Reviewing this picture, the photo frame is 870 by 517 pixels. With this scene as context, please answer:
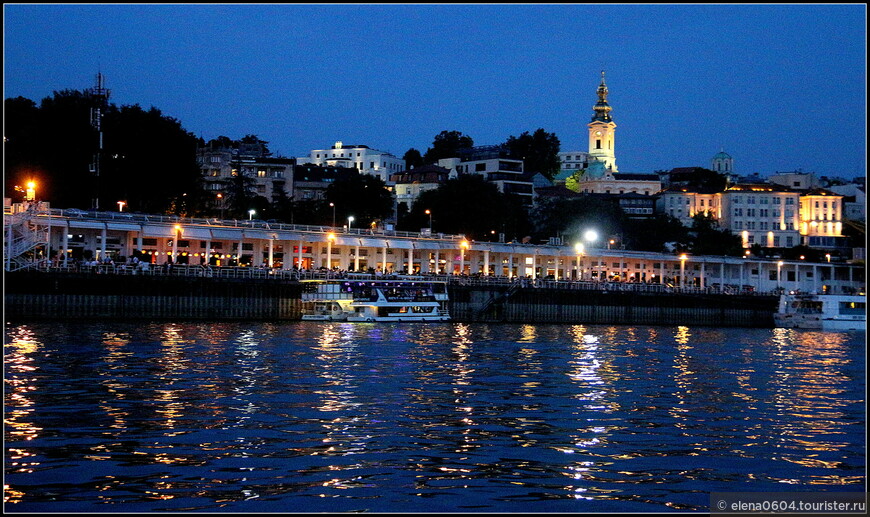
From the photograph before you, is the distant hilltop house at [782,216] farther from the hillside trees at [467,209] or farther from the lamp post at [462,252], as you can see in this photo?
the lamp post at [462,252]

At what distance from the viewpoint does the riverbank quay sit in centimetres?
6506

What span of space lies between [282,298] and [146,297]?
34.6ft

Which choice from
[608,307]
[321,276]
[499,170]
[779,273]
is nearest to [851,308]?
[608,307]

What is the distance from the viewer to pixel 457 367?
3912cm

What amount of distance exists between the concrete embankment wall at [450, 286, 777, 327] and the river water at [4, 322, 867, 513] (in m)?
40.0

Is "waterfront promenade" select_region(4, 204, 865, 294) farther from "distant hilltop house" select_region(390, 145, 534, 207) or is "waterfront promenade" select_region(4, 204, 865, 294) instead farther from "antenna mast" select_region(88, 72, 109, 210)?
"distant hilltop house" select_region(390, 145, 534, 207)

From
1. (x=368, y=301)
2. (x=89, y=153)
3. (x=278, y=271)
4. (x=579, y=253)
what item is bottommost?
(x=368, y=301)

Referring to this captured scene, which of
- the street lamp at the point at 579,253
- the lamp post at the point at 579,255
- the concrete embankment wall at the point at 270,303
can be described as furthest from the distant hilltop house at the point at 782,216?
the concrete embankment wall at the point at 270,303

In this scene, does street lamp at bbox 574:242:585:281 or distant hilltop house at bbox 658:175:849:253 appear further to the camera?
distant hilltop house at bbox 658:175:849:253

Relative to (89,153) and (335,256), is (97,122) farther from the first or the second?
(335,256)

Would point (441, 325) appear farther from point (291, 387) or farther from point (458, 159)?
point (458, 159)

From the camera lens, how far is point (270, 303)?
244 ft

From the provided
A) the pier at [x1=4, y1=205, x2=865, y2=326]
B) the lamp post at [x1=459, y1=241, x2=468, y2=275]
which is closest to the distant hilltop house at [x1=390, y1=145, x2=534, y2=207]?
the pier at [x1=4, y1=205, x2=865, y2=326]

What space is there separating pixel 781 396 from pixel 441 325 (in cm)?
4132
